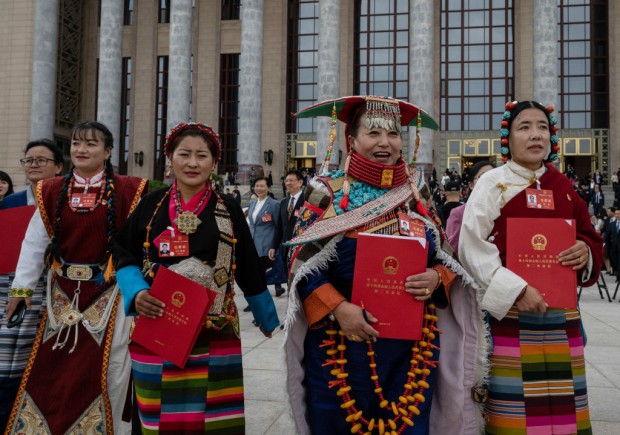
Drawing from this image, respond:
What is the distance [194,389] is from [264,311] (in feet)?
1.78

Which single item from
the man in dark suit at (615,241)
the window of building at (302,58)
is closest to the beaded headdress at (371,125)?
the man in dark suit at (615,241)

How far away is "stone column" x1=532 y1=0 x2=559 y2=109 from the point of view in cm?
2472

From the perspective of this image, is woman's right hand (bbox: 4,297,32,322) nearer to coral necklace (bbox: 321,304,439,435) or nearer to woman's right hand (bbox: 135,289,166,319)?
woman's right hand (bbox: 135,289,166,319)

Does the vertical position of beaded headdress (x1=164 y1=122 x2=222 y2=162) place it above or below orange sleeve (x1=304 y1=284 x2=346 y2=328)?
above

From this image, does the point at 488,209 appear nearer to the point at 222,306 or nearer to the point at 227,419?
the point at 222,306

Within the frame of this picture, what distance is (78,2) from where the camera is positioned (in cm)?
3375

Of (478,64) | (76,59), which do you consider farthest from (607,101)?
(76,59)

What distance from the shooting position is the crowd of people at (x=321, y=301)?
8.13ft

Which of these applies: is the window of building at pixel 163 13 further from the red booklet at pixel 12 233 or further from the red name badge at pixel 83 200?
the red name badge at pixel 83 200

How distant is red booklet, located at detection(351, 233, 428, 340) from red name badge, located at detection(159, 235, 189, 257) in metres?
0.90

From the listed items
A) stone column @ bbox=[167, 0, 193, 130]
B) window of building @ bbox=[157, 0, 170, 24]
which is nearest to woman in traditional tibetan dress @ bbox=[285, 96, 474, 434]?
stone column @ bbox=[167, 0, 193, 130]

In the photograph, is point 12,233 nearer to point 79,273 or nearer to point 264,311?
point 79,273

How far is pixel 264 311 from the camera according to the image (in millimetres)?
2973

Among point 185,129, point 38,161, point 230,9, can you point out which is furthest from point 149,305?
point 230,9
